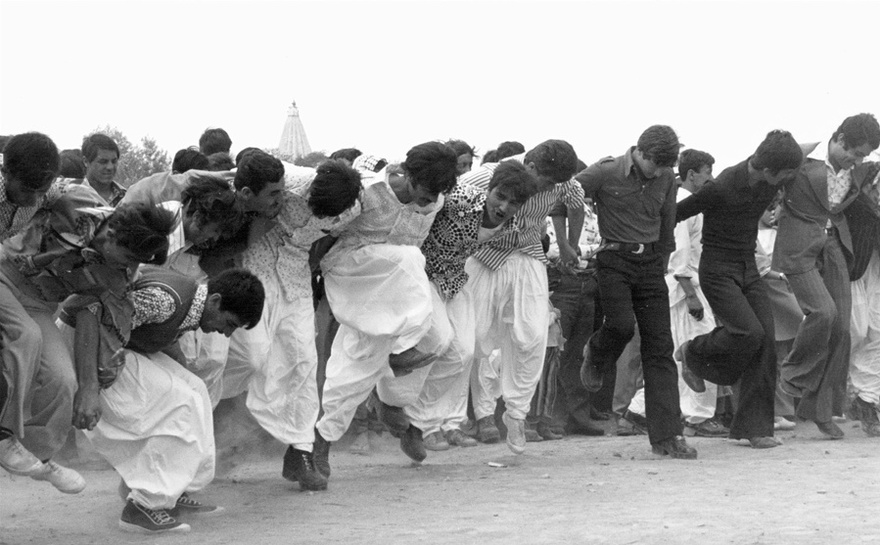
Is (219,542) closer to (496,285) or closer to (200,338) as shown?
(200,338)

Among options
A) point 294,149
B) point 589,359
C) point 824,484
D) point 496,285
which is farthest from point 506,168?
point 294,149

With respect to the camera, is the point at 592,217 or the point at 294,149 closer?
the point at 592,217

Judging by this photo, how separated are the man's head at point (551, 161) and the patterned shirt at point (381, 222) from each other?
741 millimetres

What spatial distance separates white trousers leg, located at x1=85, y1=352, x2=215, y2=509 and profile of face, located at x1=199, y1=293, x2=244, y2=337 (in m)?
0.31

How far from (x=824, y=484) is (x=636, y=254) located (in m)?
2.17

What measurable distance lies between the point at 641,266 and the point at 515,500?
2.36m

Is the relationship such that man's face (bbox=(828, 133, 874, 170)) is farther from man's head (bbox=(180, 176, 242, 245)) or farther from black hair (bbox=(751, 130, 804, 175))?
man's head (bbox=(180, 176, 242, 245))

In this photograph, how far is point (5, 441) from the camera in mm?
5430

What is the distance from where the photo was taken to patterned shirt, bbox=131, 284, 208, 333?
5.80 metres

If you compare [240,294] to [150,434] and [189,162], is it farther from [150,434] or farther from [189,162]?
[189,162]

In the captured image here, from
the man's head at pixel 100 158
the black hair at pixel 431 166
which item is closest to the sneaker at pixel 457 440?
the black hair at pixel 431 166

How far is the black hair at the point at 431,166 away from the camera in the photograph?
720 cm

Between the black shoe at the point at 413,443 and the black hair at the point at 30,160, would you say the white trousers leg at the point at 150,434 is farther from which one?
the black shoe at the point at 413,443

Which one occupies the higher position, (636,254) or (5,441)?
(636,254)
